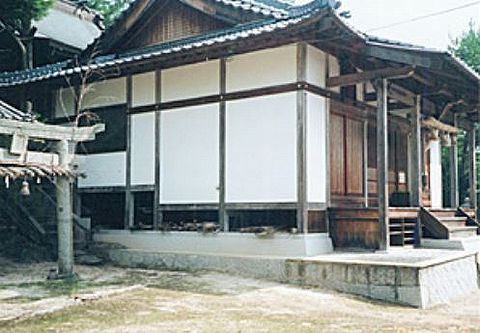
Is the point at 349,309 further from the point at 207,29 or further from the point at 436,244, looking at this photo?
the point at 207,29

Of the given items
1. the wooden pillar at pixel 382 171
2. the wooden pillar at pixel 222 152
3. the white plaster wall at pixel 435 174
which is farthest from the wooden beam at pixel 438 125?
the wooden pillar at pixel 222 152

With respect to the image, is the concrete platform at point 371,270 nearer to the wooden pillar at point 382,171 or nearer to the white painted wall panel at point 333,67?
the wooden pillar at point 382,171

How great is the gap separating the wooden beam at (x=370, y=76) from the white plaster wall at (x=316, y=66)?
7.0 inches

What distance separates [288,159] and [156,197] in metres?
2.88

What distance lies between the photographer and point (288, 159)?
9023mm

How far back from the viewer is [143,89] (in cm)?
1105

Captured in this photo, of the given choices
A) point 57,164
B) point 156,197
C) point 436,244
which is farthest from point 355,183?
point 57,164

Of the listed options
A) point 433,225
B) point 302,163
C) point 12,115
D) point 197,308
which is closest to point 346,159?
point 302,163

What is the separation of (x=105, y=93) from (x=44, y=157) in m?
4.12

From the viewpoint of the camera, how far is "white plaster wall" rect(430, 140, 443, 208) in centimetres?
1401

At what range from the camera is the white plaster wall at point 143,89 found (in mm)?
10906

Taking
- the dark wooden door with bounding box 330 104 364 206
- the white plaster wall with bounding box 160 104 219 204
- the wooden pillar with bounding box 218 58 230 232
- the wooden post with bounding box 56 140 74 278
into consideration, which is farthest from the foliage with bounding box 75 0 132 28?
the dark wooden door with bounding box 330 104 364 206

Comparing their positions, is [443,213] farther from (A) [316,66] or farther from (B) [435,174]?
(A) [316,66]

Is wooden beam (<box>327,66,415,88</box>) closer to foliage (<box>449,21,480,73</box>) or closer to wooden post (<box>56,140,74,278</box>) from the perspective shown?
wooden post (<box>56,140,74,278</box>)
